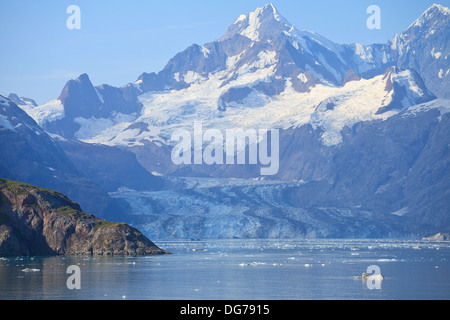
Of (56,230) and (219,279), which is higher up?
(56,230)

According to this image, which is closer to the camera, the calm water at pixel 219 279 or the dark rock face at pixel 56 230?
the calm water at pixel 219 279

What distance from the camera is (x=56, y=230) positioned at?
195m

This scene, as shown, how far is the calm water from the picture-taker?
359 ft

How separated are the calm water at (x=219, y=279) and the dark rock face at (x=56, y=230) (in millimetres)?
14974

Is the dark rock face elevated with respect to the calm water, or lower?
elevated

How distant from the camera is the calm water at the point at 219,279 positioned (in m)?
110

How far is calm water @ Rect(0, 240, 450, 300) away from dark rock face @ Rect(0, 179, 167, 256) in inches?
590

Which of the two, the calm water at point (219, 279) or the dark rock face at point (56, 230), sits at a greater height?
the dark rock face at point (56, 230)

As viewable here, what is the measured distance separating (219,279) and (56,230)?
72674mm

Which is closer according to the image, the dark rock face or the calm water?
the calm water
